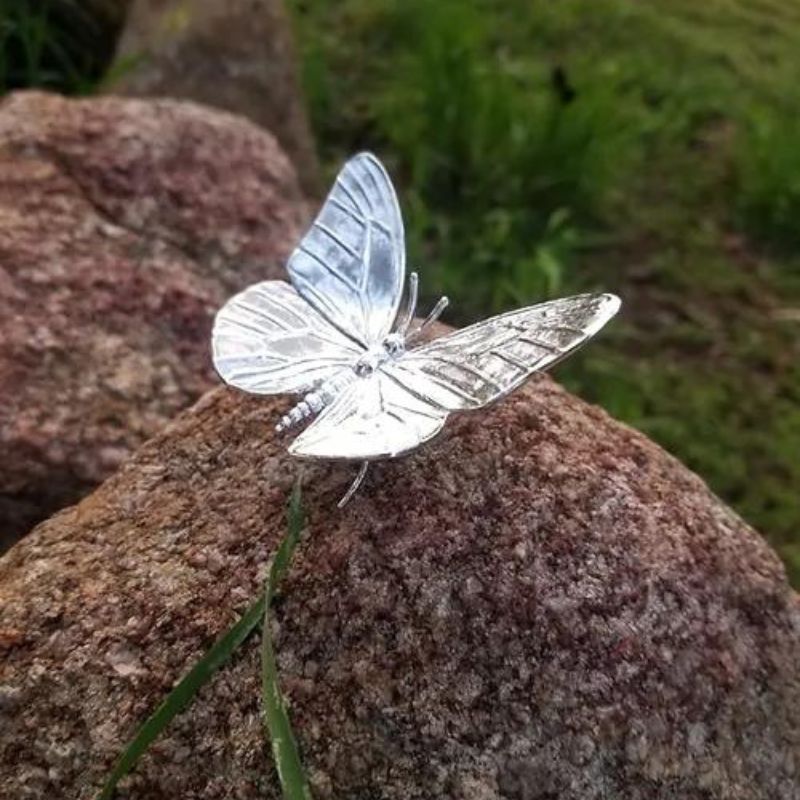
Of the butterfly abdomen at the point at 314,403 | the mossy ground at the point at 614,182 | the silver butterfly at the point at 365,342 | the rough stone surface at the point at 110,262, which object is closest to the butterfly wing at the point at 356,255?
the silver butterfly at the point at 365,342

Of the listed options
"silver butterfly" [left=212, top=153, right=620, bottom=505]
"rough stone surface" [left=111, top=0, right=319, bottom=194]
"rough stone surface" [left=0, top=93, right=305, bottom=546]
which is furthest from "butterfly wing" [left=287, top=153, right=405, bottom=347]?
"rough stone surface" [left=111, top=0, right=319, bottom=194]

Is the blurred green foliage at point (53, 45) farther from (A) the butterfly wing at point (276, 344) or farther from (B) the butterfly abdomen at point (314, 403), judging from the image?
(B) the butterfly abdomen at point (314, 403)

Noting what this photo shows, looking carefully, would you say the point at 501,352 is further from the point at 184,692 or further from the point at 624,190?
the point at 624,190

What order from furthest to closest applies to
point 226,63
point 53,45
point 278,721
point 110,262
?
point 53,45 → point 226,63 → point 110,262 → point 278,721

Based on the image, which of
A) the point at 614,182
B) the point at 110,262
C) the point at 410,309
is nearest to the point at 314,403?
the point at 410,309

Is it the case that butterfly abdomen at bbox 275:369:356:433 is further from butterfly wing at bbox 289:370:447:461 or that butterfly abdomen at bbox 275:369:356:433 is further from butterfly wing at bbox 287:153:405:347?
butterfly wing at bbox 287:153:405:347

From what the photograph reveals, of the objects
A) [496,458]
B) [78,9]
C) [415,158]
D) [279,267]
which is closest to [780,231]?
[415,158]
